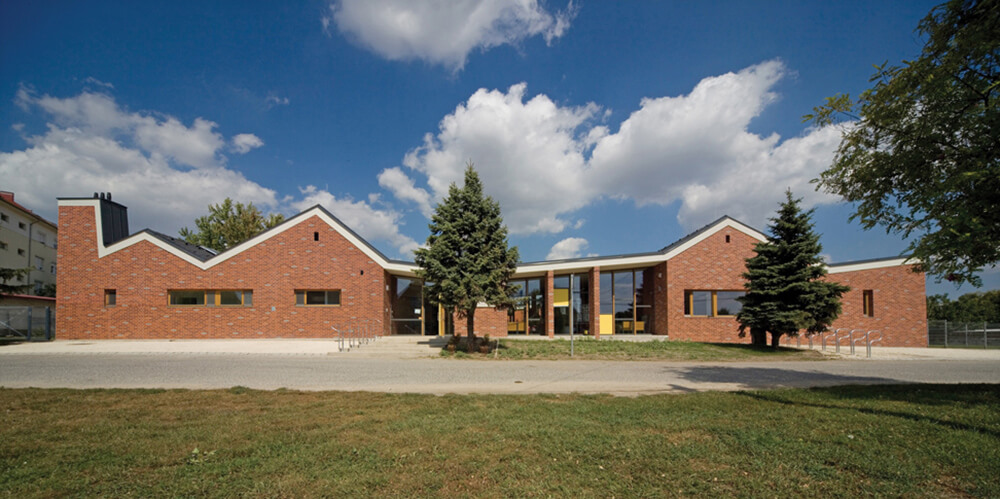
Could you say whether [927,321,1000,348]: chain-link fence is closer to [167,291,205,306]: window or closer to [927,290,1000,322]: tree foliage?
[927,290,1000,322]: tree foliage

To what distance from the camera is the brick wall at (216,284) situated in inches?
901

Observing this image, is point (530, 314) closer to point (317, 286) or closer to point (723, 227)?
point (723, 227)

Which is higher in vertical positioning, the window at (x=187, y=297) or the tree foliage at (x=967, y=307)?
the window at (x=187, y=297)

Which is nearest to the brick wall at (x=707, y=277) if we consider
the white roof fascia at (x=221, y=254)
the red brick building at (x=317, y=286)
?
the red brick building at (x=317, y=286)

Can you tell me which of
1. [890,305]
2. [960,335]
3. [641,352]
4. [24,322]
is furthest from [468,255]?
[960,335]

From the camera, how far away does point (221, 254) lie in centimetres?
2366

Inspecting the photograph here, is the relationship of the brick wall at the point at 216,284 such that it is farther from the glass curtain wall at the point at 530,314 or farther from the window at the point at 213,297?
the glass curtain wall at the point at 530,314

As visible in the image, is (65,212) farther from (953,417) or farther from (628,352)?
(953,417)

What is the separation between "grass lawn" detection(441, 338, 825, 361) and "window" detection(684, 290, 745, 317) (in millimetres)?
4201

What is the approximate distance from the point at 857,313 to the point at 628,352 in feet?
52.3

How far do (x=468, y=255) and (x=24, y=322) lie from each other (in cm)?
2466

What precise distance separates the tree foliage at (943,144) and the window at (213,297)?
24.8 m

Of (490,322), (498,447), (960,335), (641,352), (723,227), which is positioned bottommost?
(960,335)

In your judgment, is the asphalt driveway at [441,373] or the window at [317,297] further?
the window at [317,297]
